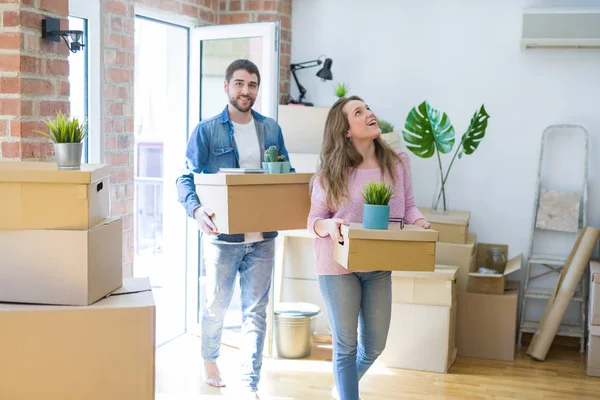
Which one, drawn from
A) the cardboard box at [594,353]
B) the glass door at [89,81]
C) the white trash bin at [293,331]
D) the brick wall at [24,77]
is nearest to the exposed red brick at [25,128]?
the brick wall at [24,77]

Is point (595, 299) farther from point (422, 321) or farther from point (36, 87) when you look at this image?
point (36, 87)

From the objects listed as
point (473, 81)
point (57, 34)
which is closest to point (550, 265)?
point (473, 81)

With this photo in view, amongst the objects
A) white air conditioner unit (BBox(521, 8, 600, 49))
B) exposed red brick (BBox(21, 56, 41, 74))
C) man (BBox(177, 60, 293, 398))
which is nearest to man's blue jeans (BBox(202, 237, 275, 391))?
man (BBox(177, 60, 293, 398))

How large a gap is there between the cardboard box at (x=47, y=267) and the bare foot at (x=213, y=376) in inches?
61.8

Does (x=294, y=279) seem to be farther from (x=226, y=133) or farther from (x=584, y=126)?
(x=584, y=126)

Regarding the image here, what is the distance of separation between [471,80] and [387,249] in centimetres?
248

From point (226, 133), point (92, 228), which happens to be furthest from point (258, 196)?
point (92, 228)

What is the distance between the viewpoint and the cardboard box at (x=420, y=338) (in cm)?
426

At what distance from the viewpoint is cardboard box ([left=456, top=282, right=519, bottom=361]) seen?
453cm

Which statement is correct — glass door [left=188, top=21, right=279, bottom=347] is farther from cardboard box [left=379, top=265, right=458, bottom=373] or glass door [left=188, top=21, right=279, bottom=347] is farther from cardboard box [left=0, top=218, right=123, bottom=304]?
cardboard box [left=0, top=218, right=123, bottom=304]

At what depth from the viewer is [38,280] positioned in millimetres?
2316

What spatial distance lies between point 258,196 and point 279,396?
1.18m

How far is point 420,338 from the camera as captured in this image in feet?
14.1

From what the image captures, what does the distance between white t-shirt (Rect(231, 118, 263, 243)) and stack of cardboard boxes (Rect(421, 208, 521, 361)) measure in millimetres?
1534
